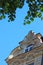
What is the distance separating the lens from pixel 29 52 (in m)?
28.6

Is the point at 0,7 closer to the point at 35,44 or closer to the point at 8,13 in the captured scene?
the point at 8,13

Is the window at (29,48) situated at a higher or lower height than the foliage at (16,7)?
higher

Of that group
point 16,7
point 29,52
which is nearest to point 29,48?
point 29,52

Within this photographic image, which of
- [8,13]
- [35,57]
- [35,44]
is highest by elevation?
[35,44]

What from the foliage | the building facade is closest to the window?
the building facade

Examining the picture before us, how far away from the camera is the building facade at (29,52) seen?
90.5 ft

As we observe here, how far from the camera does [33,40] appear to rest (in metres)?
30.0

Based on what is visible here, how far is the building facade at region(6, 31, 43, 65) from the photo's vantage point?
27594mm

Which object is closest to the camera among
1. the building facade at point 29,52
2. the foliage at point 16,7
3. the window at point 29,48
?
the foliage at point 16,7

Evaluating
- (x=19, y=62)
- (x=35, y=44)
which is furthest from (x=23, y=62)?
(x=35, y=44)

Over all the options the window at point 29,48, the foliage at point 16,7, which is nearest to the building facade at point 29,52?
the window at point 29,48

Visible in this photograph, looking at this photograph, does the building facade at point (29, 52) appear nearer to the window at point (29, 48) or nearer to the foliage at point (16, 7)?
the window at point (29, 48)

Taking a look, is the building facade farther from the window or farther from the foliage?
the foliage

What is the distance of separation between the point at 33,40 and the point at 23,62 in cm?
296
